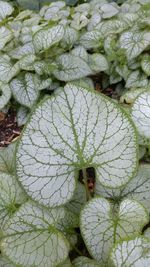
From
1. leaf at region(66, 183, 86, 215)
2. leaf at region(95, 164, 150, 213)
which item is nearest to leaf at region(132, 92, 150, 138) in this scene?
leaf at region(95, 164, 150, 213)

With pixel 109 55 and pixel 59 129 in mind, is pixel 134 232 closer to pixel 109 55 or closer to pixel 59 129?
pixel 59 129

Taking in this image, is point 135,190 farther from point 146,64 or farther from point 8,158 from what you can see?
point 146,64

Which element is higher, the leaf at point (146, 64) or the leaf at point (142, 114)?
the leaf at point (146, 64)

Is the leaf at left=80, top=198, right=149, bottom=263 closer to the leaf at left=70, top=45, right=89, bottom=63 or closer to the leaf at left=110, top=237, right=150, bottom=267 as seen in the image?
the leaf at left=110, top=237, right=150, bottom=267

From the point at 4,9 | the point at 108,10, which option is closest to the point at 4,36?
the point at 4,9

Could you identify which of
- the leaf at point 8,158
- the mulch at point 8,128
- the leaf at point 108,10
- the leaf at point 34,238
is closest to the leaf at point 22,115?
the mulch at point 8,128

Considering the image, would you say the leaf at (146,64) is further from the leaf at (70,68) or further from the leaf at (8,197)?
the leaf at (8,197)
